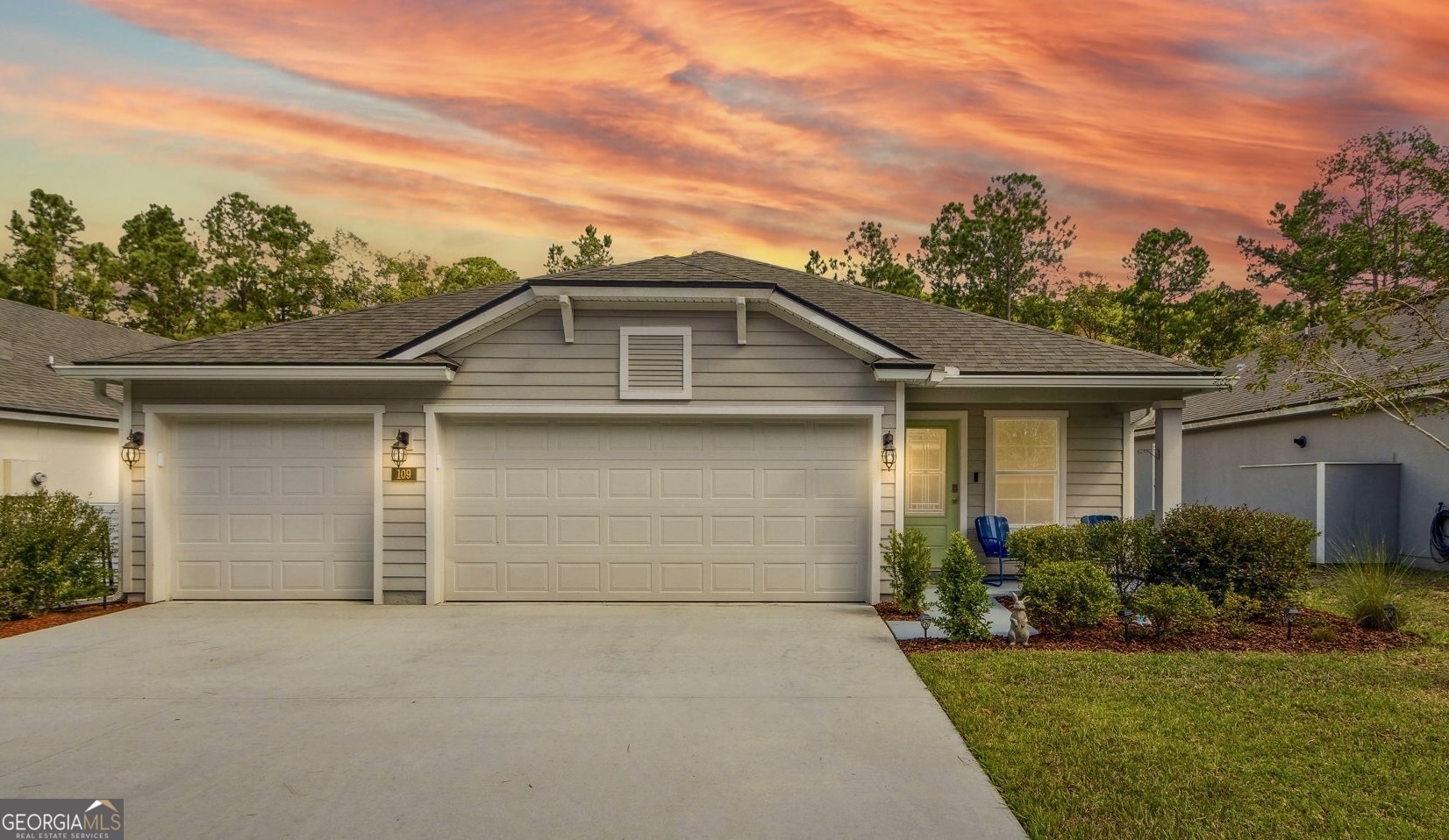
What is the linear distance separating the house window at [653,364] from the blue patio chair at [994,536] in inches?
169

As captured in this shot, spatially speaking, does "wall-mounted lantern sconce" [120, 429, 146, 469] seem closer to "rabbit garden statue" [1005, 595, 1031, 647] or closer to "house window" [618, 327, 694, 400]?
"house window" [618, 327, 694, 400]

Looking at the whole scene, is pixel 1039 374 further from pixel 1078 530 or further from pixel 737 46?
pixel 737 46

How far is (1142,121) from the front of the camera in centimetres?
1170

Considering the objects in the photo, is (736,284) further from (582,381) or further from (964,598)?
(964,598)

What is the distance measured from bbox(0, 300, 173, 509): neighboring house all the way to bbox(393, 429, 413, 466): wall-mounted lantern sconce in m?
5.72

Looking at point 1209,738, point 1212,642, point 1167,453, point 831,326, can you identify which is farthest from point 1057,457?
point 1209,738

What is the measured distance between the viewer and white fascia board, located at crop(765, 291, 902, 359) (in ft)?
25.6

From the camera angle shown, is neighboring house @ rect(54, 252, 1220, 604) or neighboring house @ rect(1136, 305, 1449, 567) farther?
neighboring house @ rect(1136, 305, 1449, 567)

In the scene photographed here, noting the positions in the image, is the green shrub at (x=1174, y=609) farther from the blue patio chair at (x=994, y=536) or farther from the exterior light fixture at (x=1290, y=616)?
the blue patio chair at (x=994, y=536)

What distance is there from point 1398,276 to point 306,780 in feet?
108

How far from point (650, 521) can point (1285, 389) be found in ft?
30.3

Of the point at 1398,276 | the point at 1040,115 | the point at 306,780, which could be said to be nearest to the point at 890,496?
the point at 306,780

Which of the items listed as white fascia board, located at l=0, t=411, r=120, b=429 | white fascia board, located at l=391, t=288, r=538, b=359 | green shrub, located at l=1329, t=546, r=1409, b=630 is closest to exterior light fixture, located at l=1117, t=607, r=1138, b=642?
green shrub, located at l=1329, t=546, r=1409, b=630

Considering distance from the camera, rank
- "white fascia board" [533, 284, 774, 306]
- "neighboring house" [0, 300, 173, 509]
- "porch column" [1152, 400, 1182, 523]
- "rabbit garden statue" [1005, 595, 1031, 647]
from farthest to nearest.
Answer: "neighboring house" [0, 300, 173, 509]
"porch column" [1152, 400, 1182, 523]
"white fascia board" [533, 284, 774, 306]
"rabbit garden statue" [1005, 595, 1031, 647]
